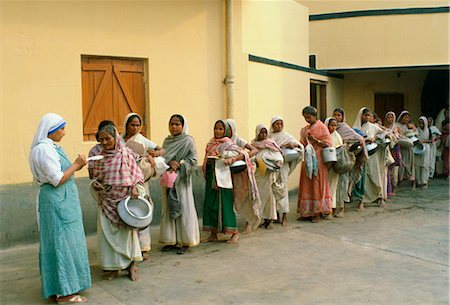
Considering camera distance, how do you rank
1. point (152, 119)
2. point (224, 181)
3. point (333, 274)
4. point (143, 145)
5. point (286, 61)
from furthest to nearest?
point (286, 61), point (152, 119), point (224, 181), point (143, 145), point (333, 274)

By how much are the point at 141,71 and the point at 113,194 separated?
3105mm

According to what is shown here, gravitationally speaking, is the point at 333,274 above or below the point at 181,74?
below

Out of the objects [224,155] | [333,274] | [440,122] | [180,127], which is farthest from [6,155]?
[440,122]

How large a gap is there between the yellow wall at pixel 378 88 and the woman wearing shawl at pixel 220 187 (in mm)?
7297

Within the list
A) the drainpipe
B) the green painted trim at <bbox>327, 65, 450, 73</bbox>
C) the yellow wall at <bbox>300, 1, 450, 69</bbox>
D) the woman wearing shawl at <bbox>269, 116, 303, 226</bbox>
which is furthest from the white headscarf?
the drainpipe

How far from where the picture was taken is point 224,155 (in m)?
6.29

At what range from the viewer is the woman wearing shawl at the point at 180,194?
5840 mm

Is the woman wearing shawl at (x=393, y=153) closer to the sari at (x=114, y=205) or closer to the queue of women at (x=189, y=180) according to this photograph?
the queue of women at (x=189, y=180)

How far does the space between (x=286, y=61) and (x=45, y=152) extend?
7133 mm

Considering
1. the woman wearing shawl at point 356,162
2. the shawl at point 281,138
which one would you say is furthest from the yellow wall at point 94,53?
the woman wearing shawl at point 356,162

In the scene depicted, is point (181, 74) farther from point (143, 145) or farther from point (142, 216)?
point (142, 216)

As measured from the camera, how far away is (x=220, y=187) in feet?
20.6

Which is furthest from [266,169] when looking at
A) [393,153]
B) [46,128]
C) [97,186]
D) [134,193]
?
[393,153]

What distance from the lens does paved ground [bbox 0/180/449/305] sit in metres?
4.51
